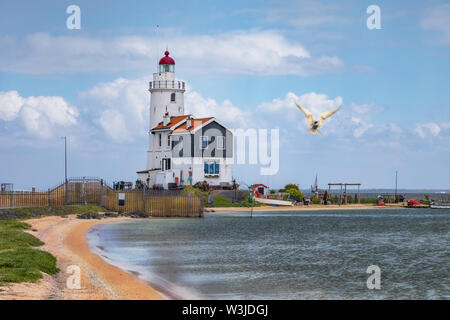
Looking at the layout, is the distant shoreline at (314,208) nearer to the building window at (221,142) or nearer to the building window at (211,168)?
the building window at (211,168)

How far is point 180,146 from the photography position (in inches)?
2844

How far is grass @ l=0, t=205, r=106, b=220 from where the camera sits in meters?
41.2

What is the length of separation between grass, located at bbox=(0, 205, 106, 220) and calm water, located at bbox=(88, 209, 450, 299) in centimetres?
450

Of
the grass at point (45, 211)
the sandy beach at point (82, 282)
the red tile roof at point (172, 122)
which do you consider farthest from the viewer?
the red tile roof at point (172, 122)

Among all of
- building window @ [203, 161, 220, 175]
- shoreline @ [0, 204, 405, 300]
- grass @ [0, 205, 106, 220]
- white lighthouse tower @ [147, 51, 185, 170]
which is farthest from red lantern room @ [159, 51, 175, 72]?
shoreline @ [0, 204, 405, 300]

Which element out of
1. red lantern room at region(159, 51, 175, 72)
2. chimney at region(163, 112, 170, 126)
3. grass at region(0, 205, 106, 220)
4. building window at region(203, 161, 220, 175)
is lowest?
grass at region(0, 205, 106, 220)

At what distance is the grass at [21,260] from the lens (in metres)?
18.2

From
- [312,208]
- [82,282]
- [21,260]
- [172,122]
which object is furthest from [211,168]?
[82,282]

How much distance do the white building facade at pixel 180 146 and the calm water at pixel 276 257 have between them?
16.9 metres

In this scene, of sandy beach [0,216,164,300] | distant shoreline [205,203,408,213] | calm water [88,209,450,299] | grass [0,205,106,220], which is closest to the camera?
sandy beach [0,216,164,300]

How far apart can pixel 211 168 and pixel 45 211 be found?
28606mm

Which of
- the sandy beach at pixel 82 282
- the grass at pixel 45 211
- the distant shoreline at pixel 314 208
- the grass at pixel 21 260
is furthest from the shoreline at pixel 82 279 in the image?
the distant shoreline at pixel 314 208

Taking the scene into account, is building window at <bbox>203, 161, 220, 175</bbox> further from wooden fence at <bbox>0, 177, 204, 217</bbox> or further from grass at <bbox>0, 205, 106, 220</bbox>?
Result: grass at <bbox>0, 205, 106, 220</bbox>
